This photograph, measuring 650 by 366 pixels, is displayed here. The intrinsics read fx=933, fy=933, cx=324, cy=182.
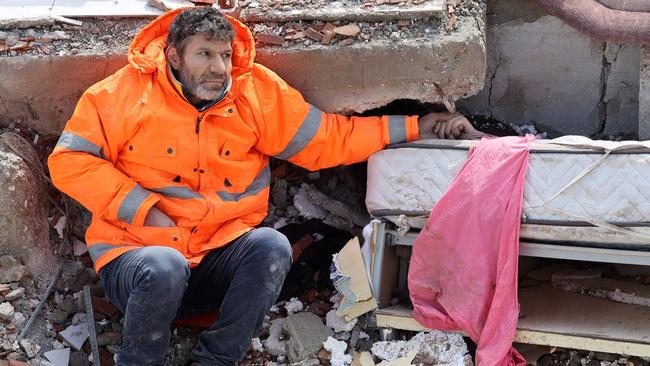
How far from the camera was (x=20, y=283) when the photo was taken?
427 cm

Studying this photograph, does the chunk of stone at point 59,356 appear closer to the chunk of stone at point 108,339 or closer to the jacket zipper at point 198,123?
the chunk of stone at point 108,339

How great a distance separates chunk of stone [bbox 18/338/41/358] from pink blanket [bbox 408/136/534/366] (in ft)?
5.47

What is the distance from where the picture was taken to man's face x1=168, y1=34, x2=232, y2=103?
152 inches

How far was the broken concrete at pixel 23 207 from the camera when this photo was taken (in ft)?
13.8

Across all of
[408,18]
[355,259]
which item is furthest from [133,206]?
[408,18]

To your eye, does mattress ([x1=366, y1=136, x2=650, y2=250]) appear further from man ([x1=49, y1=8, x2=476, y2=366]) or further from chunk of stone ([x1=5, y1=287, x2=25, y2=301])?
chunk of stone ([x1=5, y1=287, x2=25, y2=301])

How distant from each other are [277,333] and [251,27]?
145 centimetres

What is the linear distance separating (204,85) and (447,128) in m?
1.17

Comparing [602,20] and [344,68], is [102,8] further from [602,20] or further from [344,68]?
[602,20]

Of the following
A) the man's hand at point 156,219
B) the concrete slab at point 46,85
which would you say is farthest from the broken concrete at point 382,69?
the man's hand at point 156,219

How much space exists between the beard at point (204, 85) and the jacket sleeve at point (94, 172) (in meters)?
0.34

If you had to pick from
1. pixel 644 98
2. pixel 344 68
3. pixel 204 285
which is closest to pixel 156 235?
pixel 204 285

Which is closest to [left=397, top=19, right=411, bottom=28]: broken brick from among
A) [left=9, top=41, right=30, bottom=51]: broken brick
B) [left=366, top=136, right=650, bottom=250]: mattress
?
[left=366, top=136, right=650, bottom=250]: mattress

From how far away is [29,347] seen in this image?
4066 mm
